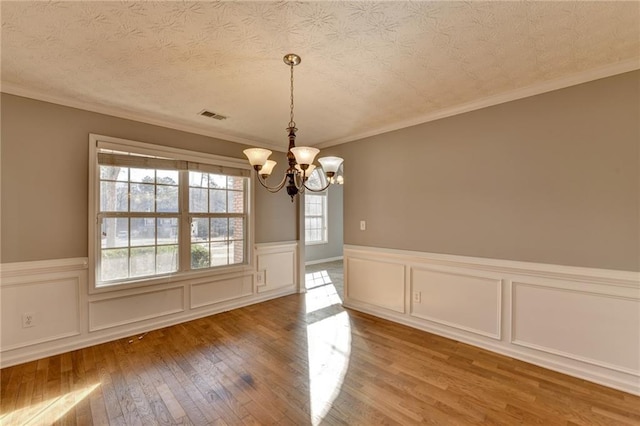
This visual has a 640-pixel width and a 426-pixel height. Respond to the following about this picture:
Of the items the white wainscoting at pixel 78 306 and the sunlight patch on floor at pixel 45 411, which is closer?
the sunlight patch on floor at pixel 45 411

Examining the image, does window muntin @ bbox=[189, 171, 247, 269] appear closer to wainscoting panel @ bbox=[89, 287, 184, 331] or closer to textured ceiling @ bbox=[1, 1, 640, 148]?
wainscoting panel @ bbox=[89, 287, 184, 331]

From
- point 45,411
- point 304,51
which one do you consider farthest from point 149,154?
point 45,411

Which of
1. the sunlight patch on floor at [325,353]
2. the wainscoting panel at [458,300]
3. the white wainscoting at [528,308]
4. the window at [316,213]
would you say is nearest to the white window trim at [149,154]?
the sunlight patch on floor at [325,353]

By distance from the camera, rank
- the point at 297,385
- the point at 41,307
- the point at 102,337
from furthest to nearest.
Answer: the point at 102,337, the point at 41,307, the point at 297,385

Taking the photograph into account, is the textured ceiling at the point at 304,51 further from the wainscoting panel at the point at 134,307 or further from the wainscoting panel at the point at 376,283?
the wainscoting panel at the point at 134,307

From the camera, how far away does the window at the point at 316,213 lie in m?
7.33

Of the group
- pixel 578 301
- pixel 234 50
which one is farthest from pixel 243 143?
pixel 578 301

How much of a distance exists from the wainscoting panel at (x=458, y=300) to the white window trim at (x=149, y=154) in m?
2.47

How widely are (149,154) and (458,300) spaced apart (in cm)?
389

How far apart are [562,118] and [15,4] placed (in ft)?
12.8

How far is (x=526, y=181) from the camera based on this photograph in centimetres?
254

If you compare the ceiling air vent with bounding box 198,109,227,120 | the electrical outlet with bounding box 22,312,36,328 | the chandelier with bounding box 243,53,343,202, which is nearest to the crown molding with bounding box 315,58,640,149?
the chandelier with bounding box 243,53,343,202

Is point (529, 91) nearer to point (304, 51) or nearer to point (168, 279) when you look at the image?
point (304, 51)

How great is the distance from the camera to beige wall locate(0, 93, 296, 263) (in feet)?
8.07
